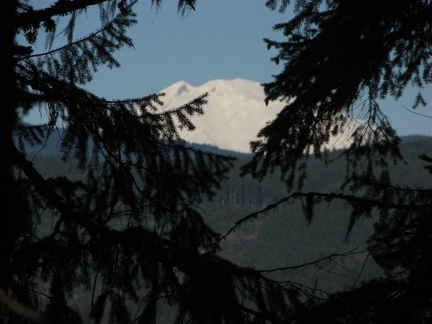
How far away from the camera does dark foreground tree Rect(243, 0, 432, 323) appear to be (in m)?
2.78

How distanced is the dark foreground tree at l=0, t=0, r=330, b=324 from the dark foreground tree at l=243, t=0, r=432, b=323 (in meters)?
0.71

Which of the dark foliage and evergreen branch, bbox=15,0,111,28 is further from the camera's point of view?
evergreen branch, bbox=15,0,111,28

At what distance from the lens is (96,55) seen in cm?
526

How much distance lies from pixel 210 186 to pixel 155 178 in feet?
1.55

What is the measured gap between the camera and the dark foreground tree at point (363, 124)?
2.78m

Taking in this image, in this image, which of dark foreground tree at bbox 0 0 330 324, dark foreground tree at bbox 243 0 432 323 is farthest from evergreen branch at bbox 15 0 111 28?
dark foreground tree at bbox 243 0 432 323

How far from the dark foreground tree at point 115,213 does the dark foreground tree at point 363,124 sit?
0.71 metres

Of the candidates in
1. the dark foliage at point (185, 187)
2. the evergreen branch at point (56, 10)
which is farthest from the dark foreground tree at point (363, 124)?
the evergreen branch at point (56, 10)

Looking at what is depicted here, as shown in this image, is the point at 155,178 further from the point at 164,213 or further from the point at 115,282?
the point at 115,282

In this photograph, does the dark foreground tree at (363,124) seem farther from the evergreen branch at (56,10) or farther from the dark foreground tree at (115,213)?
the evergreen branch at (56,10)

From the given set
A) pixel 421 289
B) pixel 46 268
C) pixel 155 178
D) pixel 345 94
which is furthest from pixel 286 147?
pixel 421 289

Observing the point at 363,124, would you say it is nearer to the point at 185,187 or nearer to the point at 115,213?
the point at 185,187

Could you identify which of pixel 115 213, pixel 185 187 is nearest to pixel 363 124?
pixel 185 187

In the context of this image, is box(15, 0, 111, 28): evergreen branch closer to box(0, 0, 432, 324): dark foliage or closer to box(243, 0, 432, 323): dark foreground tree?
box(0, 0, 432, 324): dark foliage
